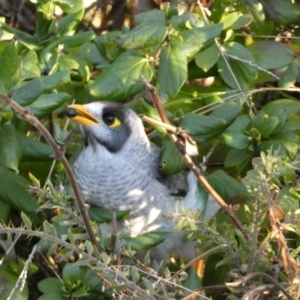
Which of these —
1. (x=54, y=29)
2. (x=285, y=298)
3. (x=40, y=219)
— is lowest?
(x=40, y=219)

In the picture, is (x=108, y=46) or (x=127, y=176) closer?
(x=127, y=176)

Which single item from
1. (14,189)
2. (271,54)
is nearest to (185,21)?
(271,54)

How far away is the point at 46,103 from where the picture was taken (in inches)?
76.0

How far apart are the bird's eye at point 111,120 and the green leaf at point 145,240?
41cm

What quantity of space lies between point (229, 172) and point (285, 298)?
Answer: 659mm

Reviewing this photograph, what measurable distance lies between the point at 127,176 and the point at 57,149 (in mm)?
764

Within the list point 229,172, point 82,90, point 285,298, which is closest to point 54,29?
point 82,90

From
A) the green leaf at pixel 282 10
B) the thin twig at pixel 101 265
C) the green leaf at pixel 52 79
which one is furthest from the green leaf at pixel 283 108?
the thin twig at pixel 101 265

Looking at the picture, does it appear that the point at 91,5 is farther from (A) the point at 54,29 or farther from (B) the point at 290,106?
(B) the point at 290,106

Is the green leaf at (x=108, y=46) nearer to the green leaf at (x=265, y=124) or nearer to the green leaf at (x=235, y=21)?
the green leaf at (x=235, y=21)

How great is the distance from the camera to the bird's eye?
219cm

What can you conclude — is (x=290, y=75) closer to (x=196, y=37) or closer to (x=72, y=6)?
(x=196, y=37)

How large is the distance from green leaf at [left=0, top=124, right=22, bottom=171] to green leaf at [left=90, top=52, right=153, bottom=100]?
229 mm

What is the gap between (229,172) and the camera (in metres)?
2.22
